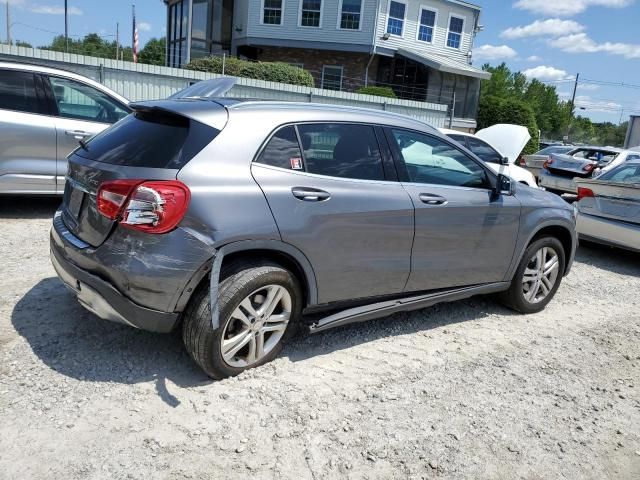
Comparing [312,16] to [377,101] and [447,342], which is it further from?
[447,342]

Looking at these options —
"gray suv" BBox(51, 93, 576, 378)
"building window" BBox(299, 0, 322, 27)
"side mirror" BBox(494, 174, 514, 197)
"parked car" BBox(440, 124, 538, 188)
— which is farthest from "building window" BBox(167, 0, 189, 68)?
"gray suv" BBox(51, 93, 576, 378)

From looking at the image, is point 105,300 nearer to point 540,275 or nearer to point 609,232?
point 540,275

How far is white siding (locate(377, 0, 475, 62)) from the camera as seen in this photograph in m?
27.1

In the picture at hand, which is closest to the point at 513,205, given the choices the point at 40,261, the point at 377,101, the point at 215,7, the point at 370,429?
the point at 370,429

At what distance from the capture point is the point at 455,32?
97.9 ft

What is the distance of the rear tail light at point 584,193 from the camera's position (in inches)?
296

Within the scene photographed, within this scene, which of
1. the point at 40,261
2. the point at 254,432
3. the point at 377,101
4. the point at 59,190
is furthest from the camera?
the point at 377,101

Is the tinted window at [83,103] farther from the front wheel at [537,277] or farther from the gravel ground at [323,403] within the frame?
the front wheel at [537,277]

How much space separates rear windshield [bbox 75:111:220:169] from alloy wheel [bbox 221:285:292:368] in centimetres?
89

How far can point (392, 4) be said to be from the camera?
27047 millimetres

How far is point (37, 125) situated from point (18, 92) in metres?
0.42

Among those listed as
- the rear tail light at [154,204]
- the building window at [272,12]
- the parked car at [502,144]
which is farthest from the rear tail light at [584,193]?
the building window at [272,12]

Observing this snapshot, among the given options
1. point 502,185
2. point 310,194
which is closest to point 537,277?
point 502,185

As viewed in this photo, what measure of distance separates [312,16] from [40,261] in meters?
25.0
